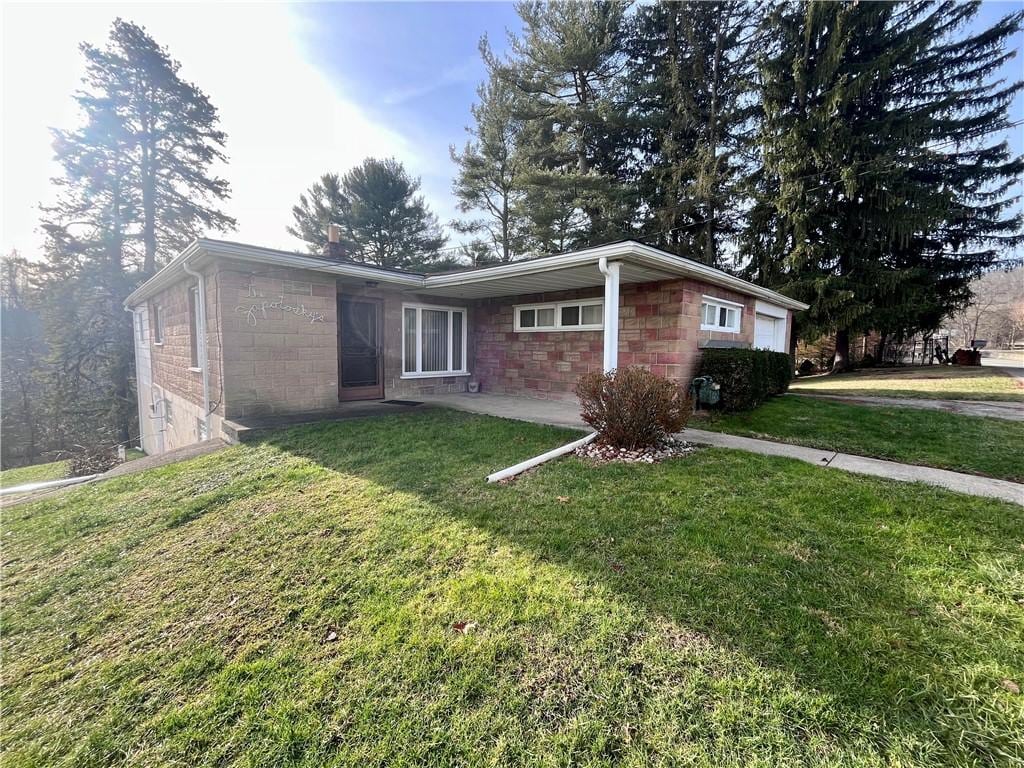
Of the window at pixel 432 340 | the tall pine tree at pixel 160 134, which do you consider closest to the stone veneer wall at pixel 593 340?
the window at pixel 432 340

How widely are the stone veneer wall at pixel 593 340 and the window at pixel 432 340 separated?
44 cm

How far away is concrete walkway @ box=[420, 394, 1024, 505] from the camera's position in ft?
11.5

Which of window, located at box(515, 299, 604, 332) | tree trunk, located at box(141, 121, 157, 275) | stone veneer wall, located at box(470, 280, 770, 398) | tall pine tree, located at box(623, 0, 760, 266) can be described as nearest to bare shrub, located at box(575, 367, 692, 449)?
stone veneer wall, located at box(470, 280, 770, 398)

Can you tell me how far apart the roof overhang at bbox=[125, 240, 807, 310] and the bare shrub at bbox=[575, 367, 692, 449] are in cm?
168

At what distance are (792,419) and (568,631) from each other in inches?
241

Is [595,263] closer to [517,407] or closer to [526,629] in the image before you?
[517,407]

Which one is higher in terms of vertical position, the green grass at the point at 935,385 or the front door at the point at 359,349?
the front door at the point at 359,349

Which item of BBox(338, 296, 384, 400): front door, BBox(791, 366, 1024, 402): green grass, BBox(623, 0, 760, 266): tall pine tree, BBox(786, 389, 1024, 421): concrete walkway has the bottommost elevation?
BBox(786, 389, 1024, 421): concrete walkway

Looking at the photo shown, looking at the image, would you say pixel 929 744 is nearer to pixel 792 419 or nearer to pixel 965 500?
pixel 965 500

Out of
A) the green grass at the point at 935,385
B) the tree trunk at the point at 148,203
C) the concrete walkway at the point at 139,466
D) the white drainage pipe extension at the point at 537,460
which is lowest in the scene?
the concrete walkway at the point at 139,466

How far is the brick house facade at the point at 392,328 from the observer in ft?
19.5

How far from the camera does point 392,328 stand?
8.20 m

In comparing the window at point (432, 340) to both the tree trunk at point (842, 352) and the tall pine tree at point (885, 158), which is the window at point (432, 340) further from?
the tree trunk at point (842, 352)

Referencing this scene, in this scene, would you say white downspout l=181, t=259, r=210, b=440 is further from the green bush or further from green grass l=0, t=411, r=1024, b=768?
the green bush
